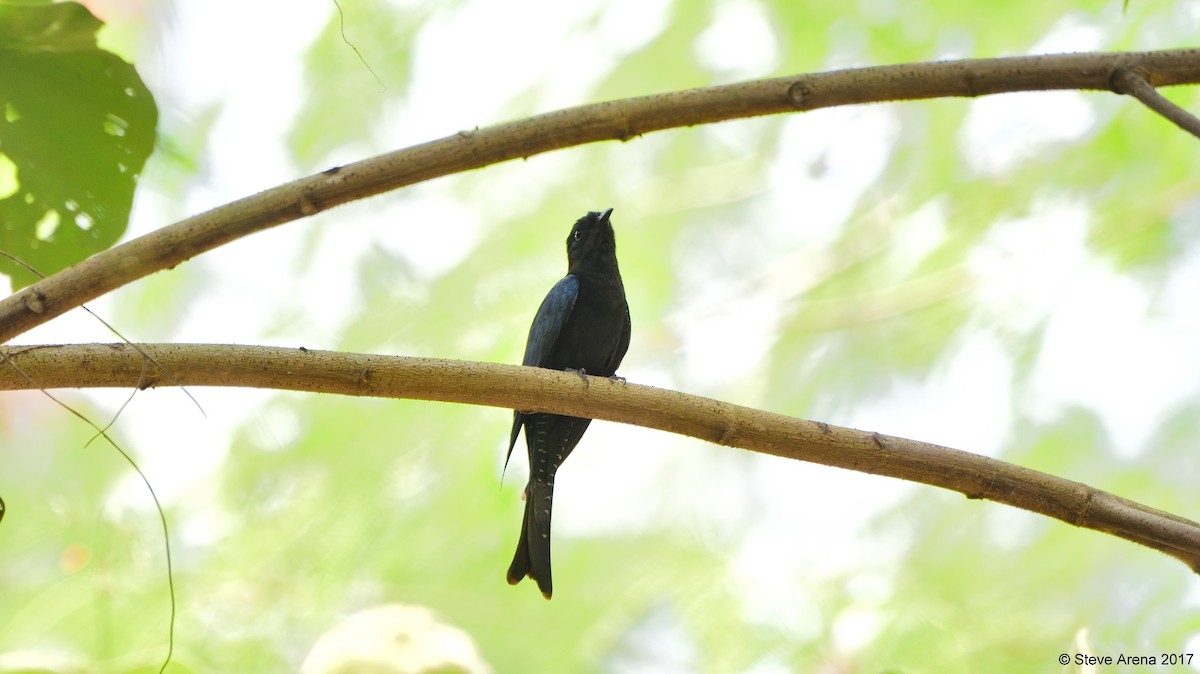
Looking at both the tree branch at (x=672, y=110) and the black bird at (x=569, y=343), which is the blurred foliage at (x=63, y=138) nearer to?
the tree branch at (x=672, y=110)

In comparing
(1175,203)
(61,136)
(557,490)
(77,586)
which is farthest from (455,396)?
(1175,203)

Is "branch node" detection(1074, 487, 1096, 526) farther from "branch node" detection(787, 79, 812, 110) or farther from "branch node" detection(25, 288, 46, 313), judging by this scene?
"branch node" detection(25, 288, 46, 313)

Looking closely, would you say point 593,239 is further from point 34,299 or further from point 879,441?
point 34,299

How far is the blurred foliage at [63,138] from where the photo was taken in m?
2.79

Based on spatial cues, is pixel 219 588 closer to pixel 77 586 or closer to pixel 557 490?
pixel 77 586

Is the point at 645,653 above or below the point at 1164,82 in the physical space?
below

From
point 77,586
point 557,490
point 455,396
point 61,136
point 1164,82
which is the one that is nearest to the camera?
point 455,396

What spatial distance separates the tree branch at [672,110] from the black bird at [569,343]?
129cm

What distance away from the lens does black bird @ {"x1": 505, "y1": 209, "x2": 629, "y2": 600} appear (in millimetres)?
3438

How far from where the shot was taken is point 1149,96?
2.29m

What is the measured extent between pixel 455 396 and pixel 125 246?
0.84 meters

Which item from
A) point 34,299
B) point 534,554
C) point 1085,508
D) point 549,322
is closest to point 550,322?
point 549,322

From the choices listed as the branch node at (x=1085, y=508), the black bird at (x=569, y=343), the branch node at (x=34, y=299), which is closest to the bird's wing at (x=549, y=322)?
the black bird at (x=569, y=343)

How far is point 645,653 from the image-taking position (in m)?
4.18
